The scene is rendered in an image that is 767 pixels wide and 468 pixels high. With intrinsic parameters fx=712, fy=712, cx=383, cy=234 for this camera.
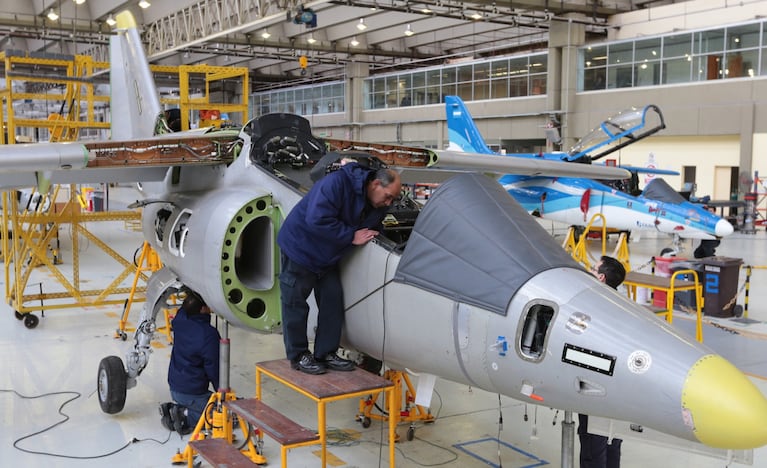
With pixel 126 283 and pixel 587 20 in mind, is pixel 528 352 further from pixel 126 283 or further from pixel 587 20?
pixel 587 20

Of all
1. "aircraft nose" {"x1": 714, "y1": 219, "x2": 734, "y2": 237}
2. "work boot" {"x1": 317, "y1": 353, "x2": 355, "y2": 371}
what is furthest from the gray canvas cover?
"aircraft nose" {"x1": 714, "y1": 219, "x2": 734, "y2": 237}

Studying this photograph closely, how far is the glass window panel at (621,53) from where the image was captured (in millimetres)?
28078

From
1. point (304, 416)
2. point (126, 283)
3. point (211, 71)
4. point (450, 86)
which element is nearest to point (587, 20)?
point (450, 86)

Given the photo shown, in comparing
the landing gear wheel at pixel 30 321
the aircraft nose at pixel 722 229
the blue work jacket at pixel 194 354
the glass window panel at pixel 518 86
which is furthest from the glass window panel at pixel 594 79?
the blue work jacket at pixel 194 354

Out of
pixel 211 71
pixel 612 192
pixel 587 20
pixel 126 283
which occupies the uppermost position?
pixel 587 20

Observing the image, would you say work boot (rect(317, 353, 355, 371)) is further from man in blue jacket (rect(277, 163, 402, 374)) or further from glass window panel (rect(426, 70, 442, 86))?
glass window panel (rect(426, 70, 442, 86))

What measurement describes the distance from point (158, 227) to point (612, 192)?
1347 cm

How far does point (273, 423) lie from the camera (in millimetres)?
5070

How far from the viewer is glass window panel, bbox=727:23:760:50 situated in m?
24.8

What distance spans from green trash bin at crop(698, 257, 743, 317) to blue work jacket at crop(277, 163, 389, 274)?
29.1 ft

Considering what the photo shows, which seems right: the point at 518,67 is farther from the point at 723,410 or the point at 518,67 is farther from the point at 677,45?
the point at 723,410

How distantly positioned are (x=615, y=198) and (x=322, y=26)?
19.8m

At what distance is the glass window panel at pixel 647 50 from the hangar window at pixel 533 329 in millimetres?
26234

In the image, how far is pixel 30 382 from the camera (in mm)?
8398
